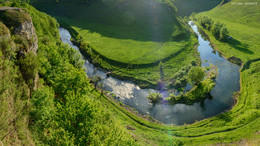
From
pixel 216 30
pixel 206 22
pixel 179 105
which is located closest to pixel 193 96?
pixel 179 105

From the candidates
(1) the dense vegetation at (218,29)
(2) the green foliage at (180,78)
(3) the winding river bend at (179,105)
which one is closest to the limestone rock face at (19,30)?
(3) the winding river bend at (179,105)

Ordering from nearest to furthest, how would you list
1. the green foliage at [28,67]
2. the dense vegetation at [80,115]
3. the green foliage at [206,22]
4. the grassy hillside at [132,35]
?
the dense vegetation at [80,115] < the green foliage at [28,67] < the grassy hillside at [132,35] < the green foliage at [206,22]

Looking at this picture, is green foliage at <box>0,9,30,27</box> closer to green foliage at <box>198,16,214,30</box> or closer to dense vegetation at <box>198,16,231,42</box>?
dense vegetation at <box>198,16,231,42</box>

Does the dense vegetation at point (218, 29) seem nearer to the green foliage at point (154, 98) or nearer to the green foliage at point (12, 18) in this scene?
the green foliage at point (154, 98)

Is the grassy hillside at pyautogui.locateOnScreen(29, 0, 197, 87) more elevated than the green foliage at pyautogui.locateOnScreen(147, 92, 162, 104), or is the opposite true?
the grassy hillside at pyautogui.locateOnScreen(29, 0, 197, 87)

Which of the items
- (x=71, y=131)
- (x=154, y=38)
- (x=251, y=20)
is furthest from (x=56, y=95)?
(x=251, y=20)

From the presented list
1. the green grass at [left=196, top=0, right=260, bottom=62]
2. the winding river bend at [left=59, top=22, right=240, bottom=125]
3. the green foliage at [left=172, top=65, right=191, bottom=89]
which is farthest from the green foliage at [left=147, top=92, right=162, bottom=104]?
the green grass at [left=196, top=0, right=260, bottom=62]

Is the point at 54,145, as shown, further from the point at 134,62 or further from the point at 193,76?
the point at 134,62
